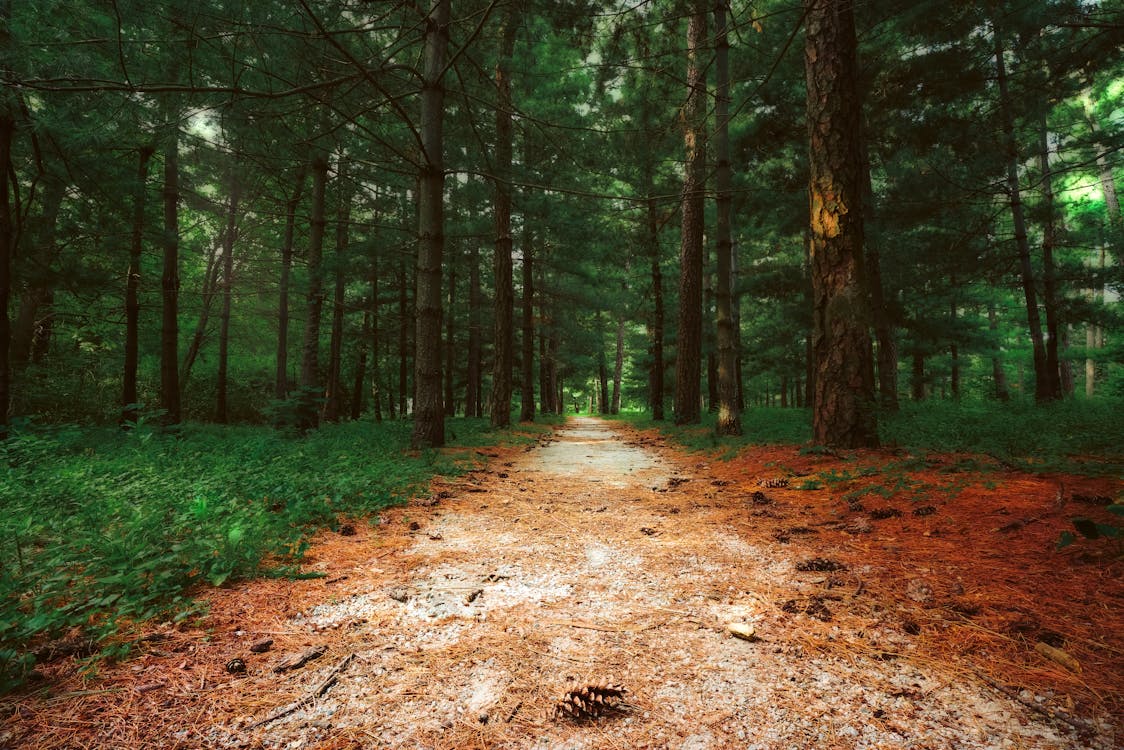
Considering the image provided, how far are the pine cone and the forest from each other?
1678 mm

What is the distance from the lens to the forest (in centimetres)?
383

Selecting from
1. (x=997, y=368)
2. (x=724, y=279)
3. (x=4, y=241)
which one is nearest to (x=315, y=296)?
(x=4, y=241)

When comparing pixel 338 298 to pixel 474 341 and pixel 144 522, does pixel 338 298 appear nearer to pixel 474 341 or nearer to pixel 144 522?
pixel 474 341

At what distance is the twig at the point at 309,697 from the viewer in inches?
55.4

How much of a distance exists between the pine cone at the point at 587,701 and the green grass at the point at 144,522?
1.75m

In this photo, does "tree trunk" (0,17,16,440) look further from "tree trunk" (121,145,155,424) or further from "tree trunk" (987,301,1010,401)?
"tree trunk" (987,301,1010,401)

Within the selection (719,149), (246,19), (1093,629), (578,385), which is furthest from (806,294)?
(578,385)

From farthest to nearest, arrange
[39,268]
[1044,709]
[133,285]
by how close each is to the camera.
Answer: [133,285] < [39,268] < [1044,709]

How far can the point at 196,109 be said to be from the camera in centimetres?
643

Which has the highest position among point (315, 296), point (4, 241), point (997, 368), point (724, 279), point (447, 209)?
point (447, 209)

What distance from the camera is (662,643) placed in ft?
6.10

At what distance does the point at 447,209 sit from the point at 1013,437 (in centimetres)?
1461

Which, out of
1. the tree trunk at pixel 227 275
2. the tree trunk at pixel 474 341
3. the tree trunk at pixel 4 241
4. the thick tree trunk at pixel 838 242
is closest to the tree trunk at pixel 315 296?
the tree trunk at pixel 4 241

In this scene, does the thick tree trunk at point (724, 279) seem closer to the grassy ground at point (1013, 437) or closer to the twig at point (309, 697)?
the grassy ground at point (1013, 437)
